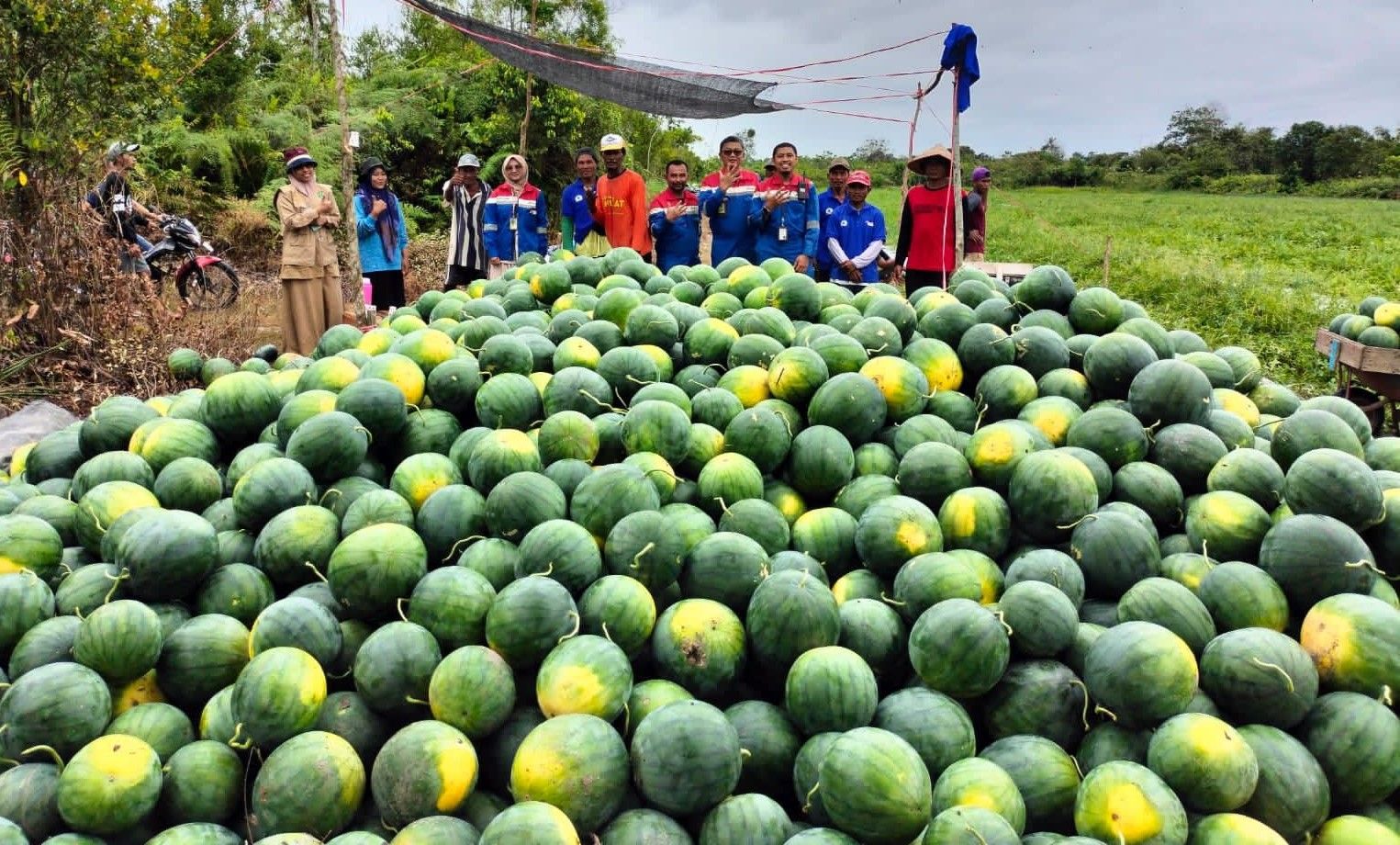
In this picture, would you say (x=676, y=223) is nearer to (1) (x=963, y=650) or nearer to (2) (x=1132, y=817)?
(1) (x=963, y=650)

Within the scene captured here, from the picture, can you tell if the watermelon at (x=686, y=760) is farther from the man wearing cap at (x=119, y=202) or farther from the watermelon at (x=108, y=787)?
the man wearing cap at (x=119, y=202)

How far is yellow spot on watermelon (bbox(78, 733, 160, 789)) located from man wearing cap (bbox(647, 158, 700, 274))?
6.62m

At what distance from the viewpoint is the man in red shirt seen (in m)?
8.20

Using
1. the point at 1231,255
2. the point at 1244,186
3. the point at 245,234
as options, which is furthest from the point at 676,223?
the point at 1244,186

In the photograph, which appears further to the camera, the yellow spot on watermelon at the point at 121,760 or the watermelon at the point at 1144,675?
the watermelon at the point at 1144,675

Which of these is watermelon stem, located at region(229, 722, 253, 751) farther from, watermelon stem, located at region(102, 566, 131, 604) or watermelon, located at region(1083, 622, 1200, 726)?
watermelon, located at region(1083, 622, 1200, 726)

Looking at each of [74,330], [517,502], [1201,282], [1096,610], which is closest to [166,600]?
[517,502]

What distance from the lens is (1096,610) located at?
2.36 meters

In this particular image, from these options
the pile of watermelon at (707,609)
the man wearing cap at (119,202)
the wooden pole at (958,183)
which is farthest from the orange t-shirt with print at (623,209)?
the pile of watermelon at (707,609)

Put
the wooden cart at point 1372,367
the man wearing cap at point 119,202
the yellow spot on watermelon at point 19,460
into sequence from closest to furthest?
1. the yellow spot on watermelon at point 19,460
2. the wooden cart at point 1372,367
3. the man wearing cap at point 119,202

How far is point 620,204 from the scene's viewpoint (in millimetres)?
8109

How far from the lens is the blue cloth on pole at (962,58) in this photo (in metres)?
7.12

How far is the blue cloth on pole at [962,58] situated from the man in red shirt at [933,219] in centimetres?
88

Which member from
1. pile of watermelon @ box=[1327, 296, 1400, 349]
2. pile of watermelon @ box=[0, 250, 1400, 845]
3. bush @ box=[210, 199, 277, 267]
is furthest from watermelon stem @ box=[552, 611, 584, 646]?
bush @ box=[210, 199, 277, 267]
